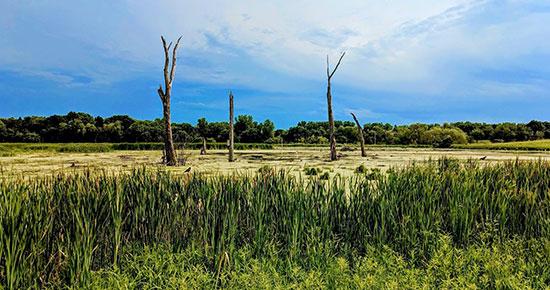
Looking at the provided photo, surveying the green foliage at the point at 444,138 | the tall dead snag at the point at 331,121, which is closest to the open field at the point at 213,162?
the tall dead snag at the point at 331,121

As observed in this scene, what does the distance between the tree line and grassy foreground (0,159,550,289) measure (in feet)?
129

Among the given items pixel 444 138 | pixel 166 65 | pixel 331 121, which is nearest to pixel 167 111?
pixel 166 65

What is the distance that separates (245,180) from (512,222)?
294cm

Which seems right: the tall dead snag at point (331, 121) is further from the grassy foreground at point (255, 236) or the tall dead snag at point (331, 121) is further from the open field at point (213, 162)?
the grassy foreground at point (255, 236)

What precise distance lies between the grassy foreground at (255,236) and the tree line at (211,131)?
3931 cm

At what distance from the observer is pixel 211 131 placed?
53.2 metres

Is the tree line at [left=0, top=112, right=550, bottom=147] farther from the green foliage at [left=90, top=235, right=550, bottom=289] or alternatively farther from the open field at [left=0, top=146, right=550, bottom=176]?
the green foliage at [left=90, top=235, right=550, bottom=289]

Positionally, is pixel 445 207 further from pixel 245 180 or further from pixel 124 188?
pixel 124 188

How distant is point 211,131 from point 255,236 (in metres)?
50.3

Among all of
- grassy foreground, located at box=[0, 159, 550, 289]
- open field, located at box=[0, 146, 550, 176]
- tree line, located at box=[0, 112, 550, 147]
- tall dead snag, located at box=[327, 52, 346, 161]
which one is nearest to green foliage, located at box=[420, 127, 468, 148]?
tree line, located at box=[0, 112, 550, 147]

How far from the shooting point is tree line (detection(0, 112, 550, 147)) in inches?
1853

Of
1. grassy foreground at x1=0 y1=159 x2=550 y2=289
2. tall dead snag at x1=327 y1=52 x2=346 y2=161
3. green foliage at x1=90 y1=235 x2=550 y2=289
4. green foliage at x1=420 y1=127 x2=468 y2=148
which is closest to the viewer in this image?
green foliage at x1=90 y1=235 x2=550 y2=289

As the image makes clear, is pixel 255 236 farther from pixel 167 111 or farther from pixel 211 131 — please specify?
pixel 211 131

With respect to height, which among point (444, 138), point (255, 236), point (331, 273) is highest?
point (444, 138)
